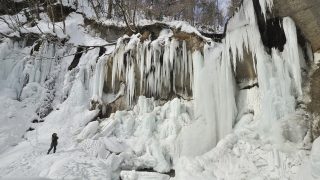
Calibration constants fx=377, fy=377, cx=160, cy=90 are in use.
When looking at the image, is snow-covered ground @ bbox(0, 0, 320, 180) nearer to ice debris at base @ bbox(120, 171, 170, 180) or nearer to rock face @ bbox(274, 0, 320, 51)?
ice debris at base @ bbox(120, 171, 170, 180)

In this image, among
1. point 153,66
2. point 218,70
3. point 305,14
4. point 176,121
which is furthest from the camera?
point 153,66

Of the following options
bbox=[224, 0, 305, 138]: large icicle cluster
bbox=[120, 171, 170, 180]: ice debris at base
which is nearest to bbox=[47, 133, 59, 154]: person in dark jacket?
bbox=[120, 171, 170, 180]: ice debris at base

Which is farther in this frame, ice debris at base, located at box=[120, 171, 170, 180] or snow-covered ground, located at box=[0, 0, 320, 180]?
ice debris at base, located at box=[120, 171, 170, 180]

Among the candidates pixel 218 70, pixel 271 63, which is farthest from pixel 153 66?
pixel 271 63

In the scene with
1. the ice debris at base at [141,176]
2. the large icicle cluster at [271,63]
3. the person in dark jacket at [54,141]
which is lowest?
the ice debris at base at [141,176]

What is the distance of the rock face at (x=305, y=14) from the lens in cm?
848

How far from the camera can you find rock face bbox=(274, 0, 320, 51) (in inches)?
334

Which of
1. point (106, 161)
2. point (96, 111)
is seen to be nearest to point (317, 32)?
point (106, 161)

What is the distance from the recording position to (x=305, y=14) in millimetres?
8766

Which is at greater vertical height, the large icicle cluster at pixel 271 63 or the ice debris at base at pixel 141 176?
the large icicle cluster at pixel 271 63

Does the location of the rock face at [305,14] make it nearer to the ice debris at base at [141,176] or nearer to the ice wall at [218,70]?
the ice wall at [218,70]

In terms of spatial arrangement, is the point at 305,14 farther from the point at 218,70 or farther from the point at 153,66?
the point at 153,66

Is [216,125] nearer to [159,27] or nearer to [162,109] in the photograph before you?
[162,109]

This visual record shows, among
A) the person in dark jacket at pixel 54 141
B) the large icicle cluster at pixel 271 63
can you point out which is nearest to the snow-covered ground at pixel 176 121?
the large icicle cluster at pixel 271 63
